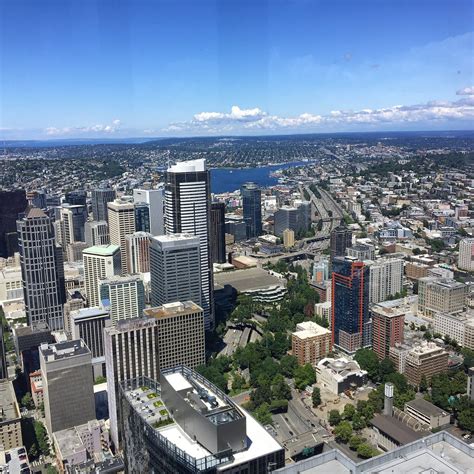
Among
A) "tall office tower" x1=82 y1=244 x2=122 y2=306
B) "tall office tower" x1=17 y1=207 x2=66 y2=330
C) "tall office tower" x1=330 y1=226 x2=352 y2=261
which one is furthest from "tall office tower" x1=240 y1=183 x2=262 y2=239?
"tall office tower" x1=17 y1=207 x2=66 y2=330

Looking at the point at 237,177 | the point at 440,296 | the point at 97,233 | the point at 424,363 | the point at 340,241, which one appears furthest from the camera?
the point at 237,177

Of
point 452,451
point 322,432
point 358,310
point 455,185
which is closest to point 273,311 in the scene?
point 358,310

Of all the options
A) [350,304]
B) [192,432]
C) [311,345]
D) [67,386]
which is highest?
[192,432]

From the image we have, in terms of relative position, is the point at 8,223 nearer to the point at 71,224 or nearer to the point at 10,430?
the point at 71,224

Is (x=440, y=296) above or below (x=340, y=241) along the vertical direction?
below

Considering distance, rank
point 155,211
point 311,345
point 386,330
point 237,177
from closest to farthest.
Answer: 1. point 386,330
2. point 311,345
3. point 155,211
4. point 237,177

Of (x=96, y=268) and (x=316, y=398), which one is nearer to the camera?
(x=316, y=398)

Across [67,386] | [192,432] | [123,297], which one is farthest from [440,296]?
[192,432]

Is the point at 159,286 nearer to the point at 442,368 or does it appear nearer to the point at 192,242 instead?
the point at 192,242
